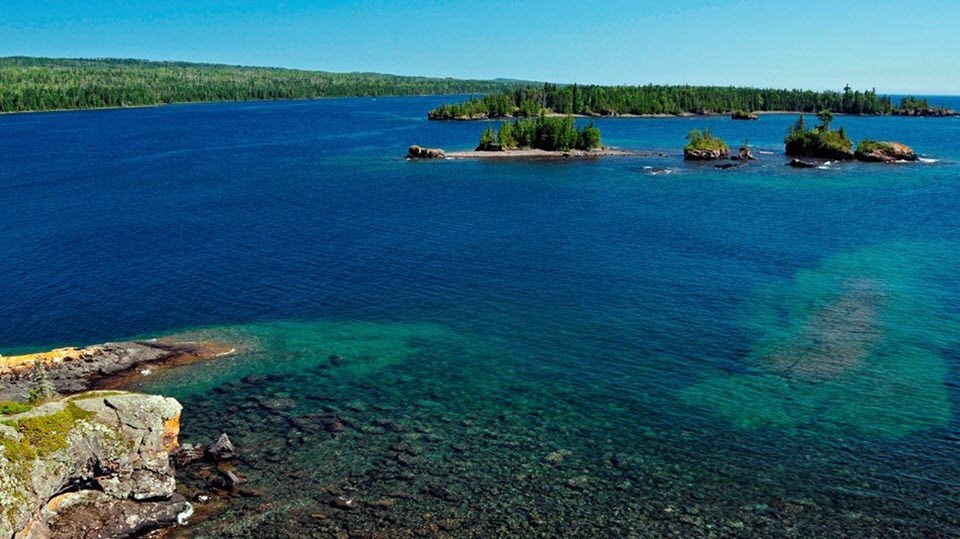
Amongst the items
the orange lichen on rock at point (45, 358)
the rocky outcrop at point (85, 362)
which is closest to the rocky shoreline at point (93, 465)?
the rocky outcrop at point (85, 362)

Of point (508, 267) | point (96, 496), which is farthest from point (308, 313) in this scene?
point (96, 496)

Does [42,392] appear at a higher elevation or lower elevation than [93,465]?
higher

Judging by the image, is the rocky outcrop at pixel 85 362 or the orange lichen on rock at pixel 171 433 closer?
the orange lichen on rock at pixel 171 433

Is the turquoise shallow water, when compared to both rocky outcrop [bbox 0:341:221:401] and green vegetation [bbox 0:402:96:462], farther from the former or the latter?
green vegetation [bbox 0:402:96:462]

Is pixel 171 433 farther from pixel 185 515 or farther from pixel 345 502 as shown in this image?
pixel 345 502

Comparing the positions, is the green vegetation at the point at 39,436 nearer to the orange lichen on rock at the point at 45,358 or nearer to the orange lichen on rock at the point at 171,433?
the orange lichen on rock at the point at 171,433

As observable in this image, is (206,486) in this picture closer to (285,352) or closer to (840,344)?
(285,352)

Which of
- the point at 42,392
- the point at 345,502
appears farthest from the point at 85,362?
the point at 345,502
